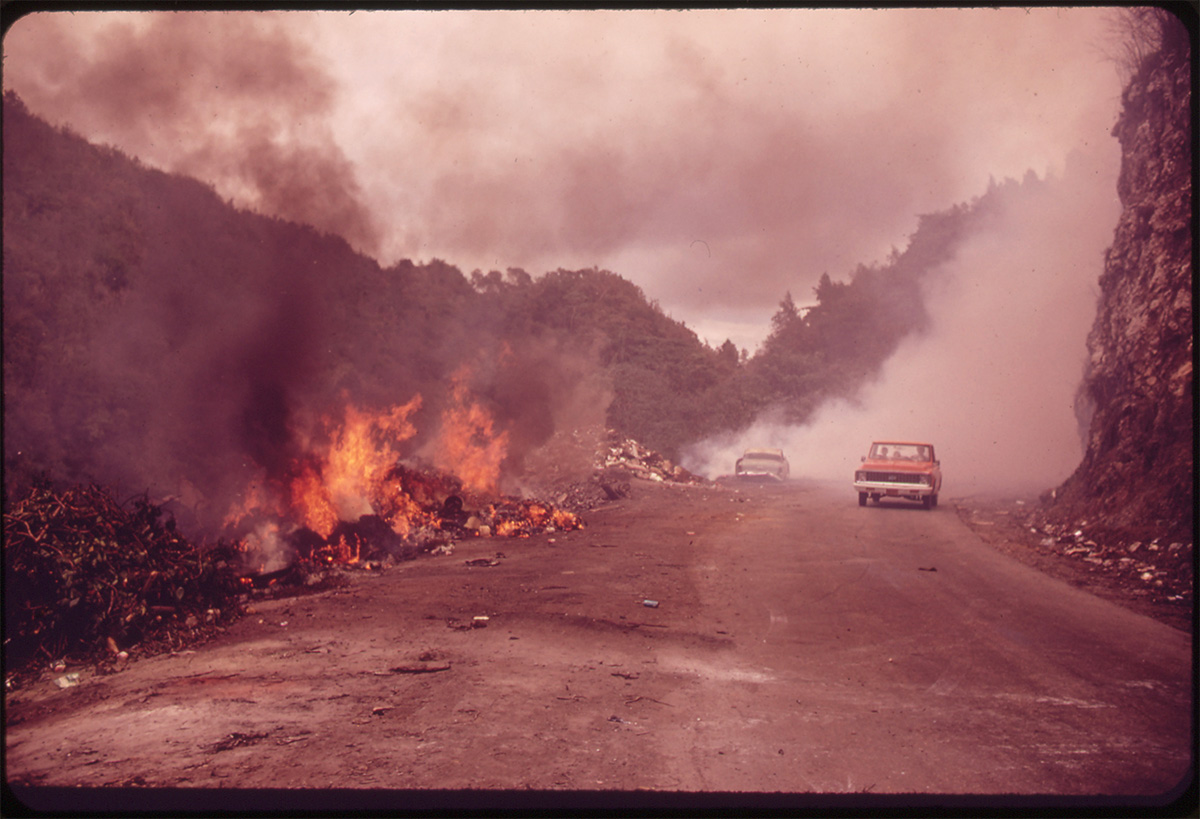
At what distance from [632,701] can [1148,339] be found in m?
14.8

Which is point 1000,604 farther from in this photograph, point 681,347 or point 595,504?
point 681,347

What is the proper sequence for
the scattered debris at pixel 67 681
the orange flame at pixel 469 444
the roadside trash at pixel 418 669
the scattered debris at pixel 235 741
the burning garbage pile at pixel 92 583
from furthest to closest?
the orange flame at pixel 469 444 → the burning garbage pile at pixel 92 583 → the roadside trash at pixel 418 669 → the scattered debris at pixel 67 681 → the scattered debris at pixel 235 741

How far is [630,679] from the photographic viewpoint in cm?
612

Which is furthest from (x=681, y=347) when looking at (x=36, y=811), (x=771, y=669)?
(x=36, y=811)

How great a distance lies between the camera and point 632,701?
221 inches

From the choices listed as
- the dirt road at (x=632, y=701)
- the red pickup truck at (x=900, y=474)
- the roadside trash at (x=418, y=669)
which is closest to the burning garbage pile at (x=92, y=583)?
the dirt road at (x=632, y=701)

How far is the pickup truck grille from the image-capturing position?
1786 cm

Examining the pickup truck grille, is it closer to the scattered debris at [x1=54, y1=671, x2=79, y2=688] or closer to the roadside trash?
the roadside trash

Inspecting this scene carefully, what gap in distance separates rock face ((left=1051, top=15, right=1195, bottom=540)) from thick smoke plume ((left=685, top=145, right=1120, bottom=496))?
32.2ft

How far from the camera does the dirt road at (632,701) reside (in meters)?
4.36

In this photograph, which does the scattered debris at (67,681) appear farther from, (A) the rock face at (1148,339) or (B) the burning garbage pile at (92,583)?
(A) the rock face at (1148,339)

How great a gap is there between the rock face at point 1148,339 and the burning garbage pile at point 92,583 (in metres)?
15.0

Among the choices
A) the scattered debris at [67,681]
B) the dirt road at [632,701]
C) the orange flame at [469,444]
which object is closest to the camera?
the dirt road at [632,701]

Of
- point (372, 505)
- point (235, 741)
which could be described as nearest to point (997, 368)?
point (372, 505)
